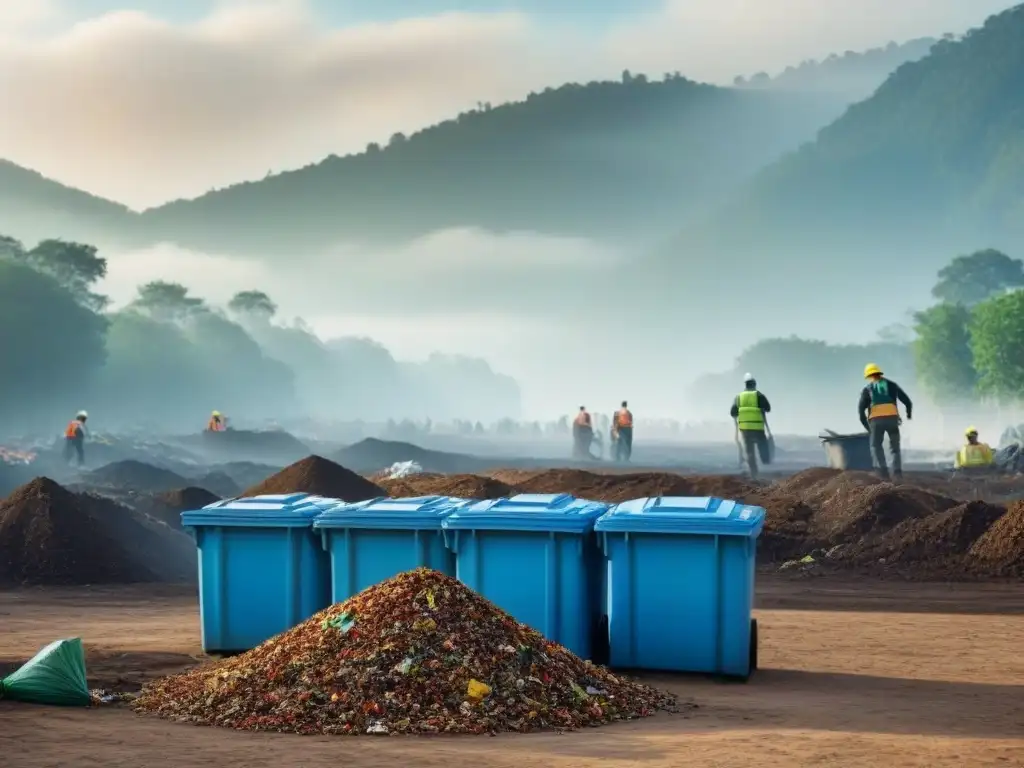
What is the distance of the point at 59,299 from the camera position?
73.2 meters

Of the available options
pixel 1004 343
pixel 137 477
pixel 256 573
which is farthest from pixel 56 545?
pixel 1004 343

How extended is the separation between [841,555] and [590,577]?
344 inches

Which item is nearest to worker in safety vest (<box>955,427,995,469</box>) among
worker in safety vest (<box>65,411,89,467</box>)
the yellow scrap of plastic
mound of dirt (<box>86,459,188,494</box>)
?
mound of dirt (<box>86,459,188,494</box>)

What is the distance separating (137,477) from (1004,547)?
86.9 feet

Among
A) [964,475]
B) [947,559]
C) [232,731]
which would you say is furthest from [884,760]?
[964,475]

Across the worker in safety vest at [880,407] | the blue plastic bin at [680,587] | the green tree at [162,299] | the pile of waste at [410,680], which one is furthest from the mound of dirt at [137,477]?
the green tree at [162,299]

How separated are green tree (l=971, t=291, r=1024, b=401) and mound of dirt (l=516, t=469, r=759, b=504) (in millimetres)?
34541

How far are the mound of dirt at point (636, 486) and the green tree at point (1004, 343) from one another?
3454 cm

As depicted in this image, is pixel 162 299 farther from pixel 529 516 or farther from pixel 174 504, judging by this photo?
pixel 529 516

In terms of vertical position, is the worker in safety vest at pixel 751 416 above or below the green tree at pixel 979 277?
below

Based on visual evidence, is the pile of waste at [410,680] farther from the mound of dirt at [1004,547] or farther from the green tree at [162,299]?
the green tree at [162,299]

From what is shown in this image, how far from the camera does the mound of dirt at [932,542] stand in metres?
16.9

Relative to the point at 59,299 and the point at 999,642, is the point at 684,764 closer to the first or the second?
the point at 999,642

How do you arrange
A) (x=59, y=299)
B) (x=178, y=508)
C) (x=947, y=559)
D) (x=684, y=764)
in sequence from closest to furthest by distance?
1. (x=684, y=764)
2. (x=947, y=559)
3. (x=178, y=508)
4. (x=59, y=299)
